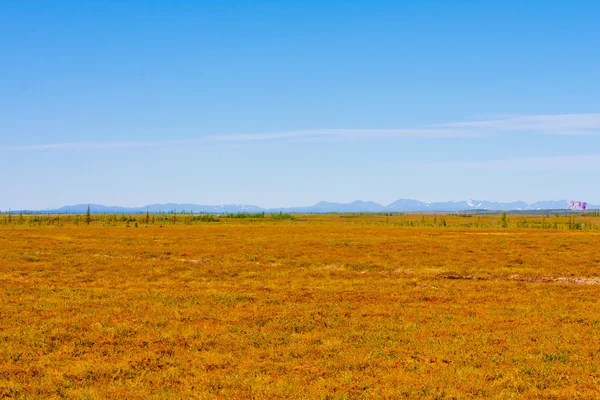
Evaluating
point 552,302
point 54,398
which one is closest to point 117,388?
point 54,398

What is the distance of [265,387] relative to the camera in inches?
650

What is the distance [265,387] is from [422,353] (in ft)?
22.5

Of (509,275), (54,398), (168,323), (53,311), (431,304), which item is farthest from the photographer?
(509,275)

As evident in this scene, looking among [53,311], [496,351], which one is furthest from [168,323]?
[496,351]

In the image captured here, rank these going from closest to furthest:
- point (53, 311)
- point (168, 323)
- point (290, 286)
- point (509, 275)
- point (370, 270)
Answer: point (168, 323), point (53, 311), point (290, 286), point (509, 275), point (370, 270)

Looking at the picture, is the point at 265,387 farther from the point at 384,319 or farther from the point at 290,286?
the point at 290,286

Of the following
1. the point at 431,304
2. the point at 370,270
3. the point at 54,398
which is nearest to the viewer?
the point at 54,398

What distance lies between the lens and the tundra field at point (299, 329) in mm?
16875

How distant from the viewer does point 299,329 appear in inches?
949

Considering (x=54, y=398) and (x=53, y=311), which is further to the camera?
(x=53, y=311)

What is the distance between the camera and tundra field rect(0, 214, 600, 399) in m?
16.9

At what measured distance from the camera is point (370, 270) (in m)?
46.2

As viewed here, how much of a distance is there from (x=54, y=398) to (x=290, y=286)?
890 inches

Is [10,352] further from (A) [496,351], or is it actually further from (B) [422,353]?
(A) [496,351]
